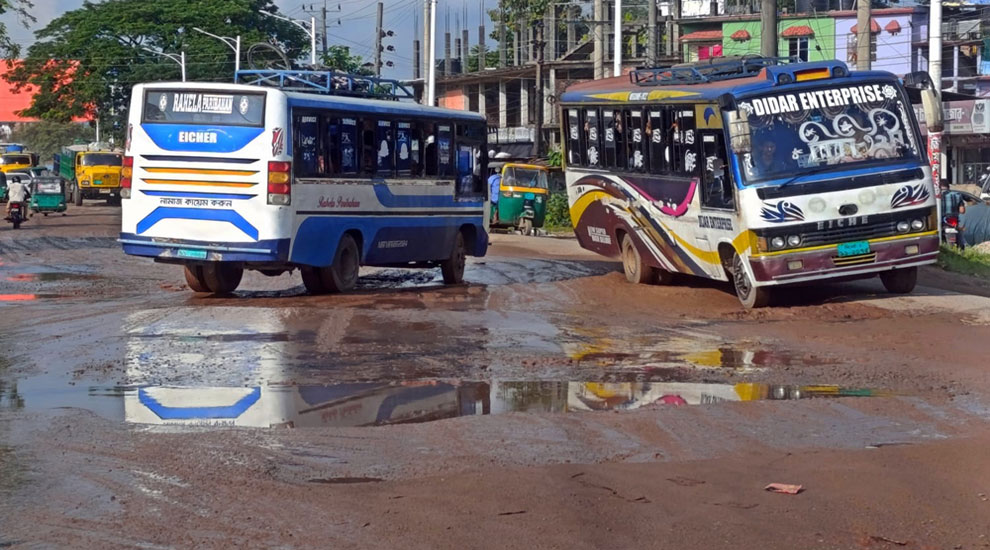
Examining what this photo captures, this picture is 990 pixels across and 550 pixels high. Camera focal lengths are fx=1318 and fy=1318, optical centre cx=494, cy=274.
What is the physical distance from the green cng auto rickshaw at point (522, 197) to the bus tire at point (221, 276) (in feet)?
61.2

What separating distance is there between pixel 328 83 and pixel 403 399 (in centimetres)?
977

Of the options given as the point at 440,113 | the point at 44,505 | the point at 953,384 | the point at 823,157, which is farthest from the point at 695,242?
Answer: the point at 44,505

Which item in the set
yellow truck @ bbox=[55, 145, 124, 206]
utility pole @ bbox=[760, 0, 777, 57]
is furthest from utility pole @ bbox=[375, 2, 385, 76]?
utility pole @ bbox=[760, 0, 777, 57]

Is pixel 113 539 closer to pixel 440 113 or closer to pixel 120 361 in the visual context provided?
pixel 120 361

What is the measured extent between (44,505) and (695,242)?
11.3 meters

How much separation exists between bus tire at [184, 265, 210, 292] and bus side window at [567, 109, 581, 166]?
6272mm

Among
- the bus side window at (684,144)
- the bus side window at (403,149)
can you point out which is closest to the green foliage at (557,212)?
the bus side window at (403,149)

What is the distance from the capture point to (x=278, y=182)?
51.9 feet

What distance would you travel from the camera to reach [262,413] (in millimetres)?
8898

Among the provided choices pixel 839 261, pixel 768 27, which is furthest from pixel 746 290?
pixel 768 27

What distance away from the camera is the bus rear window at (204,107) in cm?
1580

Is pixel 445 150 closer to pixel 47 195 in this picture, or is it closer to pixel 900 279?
pixel 900 279

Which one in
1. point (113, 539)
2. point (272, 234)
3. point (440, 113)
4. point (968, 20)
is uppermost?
point (968, 20)

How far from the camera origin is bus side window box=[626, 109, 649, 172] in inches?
712
